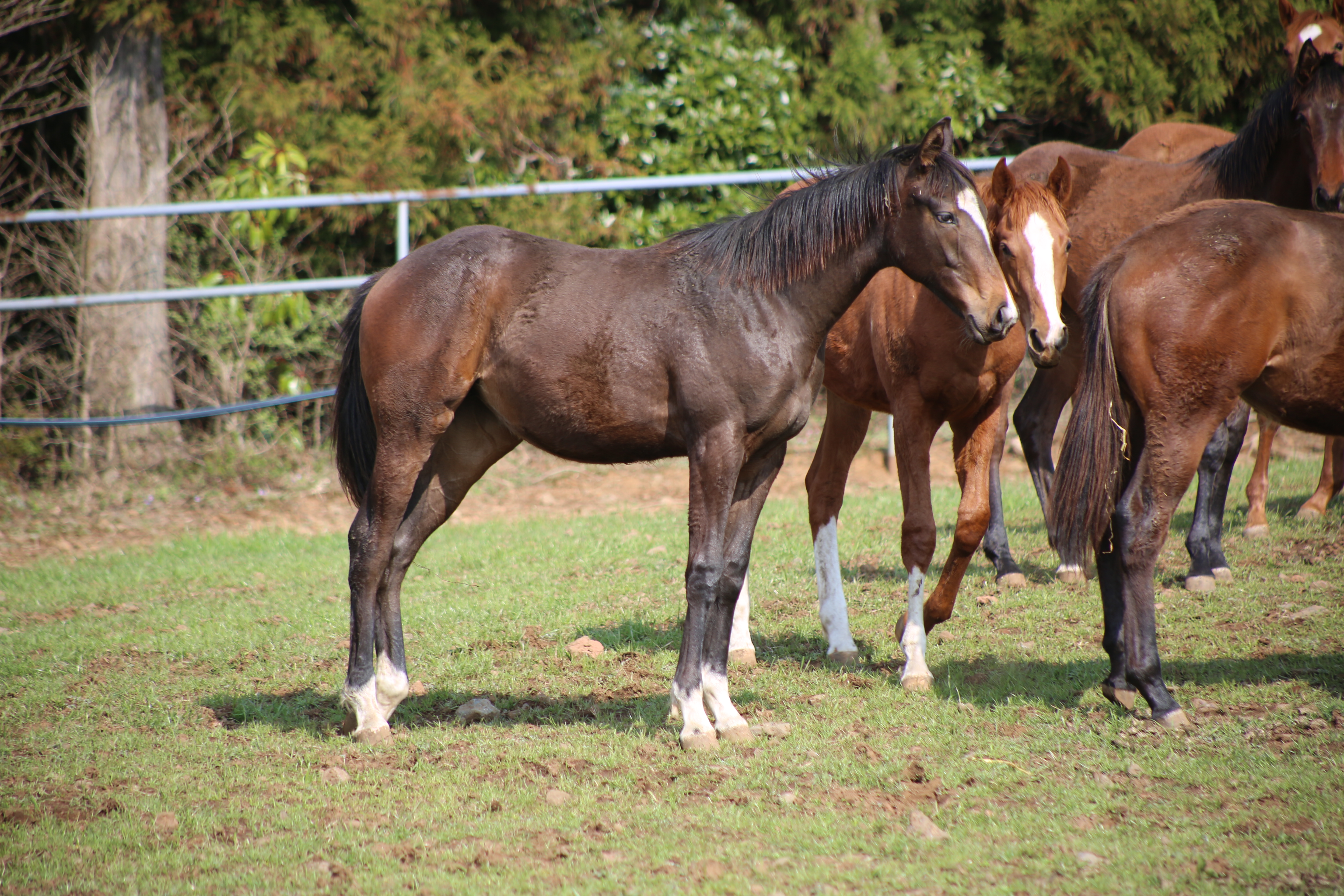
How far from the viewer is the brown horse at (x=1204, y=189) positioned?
5.35 m

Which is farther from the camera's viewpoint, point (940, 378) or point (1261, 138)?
point (1261, 138)

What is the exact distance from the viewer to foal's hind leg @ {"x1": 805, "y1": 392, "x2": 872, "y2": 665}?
5.26 m

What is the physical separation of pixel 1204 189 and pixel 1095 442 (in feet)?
9.20

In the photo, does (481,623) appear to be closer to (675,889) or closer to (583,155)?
(675,889)

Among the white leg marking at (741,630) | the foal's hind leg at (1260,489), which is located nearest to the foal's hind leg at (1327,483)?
the foal's hind leg at (1260,489)

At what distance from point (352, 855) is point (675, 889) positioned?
1031 mm

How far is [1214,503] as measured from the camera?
6070mm

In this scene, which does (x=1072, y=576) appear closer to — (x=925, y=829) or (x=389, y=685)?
(x=925, y=829)

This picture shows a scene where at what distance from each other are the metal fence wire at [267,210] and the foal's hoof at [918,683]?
16.2ft

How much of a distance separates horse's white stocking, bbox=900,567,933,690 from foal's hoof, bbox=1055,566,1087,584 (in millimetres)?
1713

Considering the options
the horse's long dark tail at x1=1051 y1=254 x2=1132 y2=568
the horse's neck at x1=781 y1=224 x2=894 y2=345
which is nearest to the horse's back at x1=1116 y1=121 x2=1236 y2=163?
the horse's long dark tail at x1=1051 y1=254 x2=1132 y2=568

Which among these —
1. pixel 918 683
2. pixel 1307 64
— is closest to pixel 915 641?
pixel 918 683

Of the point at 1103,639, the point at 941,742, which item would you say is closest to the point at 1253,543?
the point at 1103,639

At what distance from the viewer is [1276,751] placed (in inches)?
149
